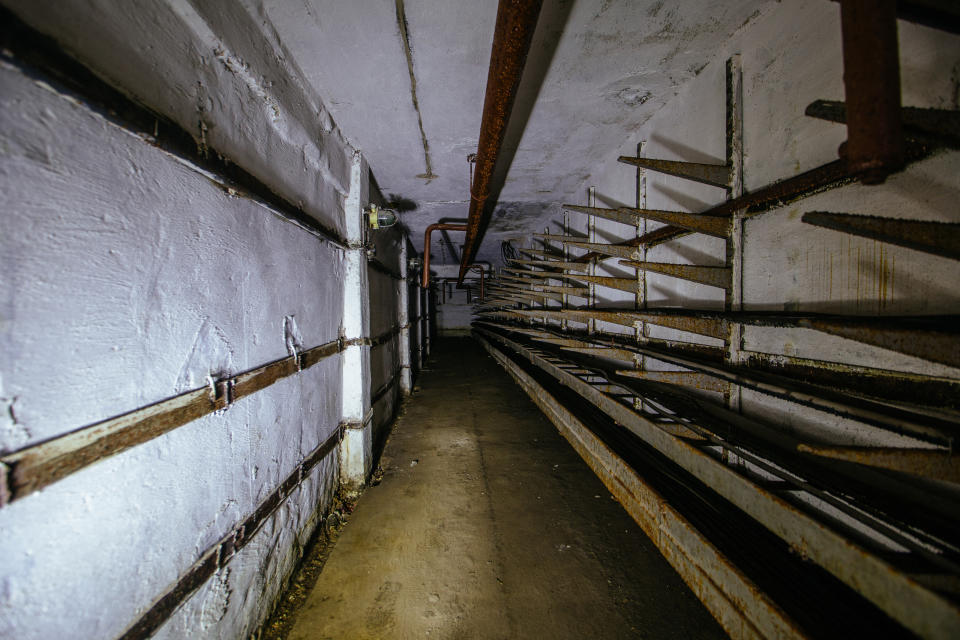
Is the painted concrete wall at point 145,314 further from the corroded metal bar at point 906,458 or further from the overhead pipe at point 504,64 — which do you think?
the corroded metal bar at point 906,458

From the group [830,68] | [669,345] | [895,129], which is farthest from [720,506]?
[830,68]

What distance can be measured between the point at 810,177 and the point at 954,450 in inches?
44.7

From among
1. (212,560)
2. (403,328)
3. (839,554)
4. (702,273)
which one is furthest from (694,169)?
(403,328)

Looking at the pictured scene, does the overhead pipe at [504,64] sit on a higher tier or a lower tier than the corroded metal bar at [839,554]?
higher

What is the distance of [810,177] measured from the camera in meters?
1.39

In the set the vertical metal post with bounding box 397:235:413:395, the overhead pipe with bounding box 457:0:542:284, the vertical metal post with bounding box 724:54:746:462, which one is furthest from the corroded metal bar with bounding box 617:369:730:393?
the vertical metal post with bounding box 397:235:413:395

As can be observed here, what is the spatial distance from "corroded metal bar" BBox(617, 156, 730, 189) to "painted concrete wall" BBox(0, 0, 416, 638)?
1.93 meters

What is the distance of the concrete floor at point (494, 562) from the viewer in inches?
61.2

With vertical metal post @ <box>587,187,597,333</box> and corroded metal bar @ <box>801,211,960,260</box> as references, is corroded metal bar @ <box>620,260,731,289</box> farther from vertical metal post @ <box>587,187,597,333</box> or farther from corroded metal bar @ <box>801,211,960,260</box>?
vertical metal post @ <box>587,187,597,333</box>

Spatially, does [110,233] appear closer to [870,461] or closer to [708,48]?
[870,461]

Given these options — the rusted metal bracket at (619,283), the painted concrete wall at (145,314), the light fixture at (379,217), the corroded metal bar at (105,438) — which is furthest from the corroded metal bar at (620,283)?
the corroded metal bar at (105,438)

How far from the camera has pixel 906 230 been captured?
0.90 meters

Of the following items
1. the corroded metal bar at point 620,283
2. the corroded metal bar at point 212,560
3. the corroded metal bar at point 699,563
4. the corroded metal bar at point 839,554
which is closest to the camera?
the corroded metal bar at point 839,554

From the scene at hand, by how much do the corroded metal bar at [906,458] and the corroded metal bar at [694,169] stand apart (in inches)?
59.8
